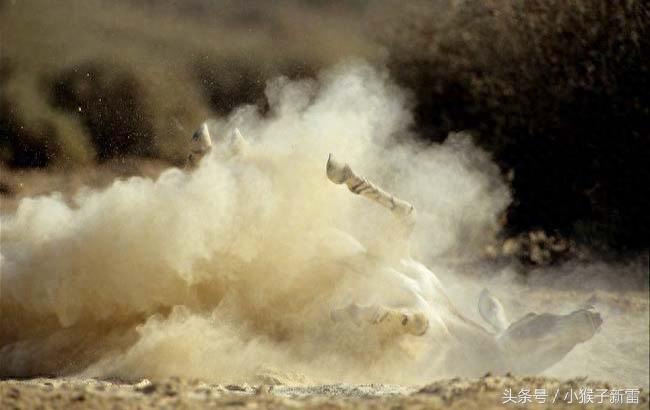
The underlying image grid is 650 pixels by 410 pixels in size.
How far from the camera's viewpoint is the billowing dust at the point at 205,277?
667 centimetres

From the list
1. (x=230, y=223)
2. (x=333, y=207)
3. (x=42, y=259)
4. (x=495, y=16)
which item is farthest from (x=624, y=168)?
(x=42, y=259)

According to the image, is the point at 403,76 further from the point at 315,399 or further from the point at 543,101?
the point at 315,399

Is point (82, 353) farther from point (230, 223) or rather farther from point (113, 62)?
point (113, 62)

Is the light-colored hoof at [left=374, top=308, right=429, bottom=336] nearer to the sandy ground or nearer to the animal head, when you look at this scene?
the animal head

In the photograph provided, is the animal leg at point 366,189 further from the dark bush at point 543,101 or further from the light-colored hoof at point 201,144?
the dark bush at point 543,101

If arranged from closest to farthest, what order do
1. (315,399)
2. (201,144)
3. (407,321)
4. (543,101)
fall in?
(315,399) < (407,321) < (201,144) < (543,101)

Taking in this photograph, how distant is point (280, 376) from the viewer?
6410 millimetres

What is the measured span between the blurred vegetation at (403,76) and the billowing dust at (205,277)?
6119 millimetres

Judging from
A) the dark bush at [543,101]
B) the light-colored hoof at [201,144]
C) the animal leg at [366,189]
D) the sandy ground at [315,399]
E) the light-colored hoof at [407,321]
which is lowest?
the sandy ground at [315,399]

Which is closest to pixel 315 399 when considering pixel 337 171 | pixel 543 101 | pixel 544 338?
pixel 544 338

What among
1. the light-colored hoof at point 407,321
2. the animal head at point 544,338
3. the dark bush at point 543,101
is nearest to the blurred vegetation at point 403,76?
the dark bush at point 543,101

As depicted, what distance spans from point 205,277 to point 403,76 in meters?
7.79

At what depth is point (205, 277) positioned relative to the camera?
6.91 m

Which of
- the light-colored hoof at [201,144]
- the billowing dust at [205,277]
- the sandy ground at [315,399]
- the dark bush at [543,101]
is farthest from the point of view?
the dark bush at [543,101]
